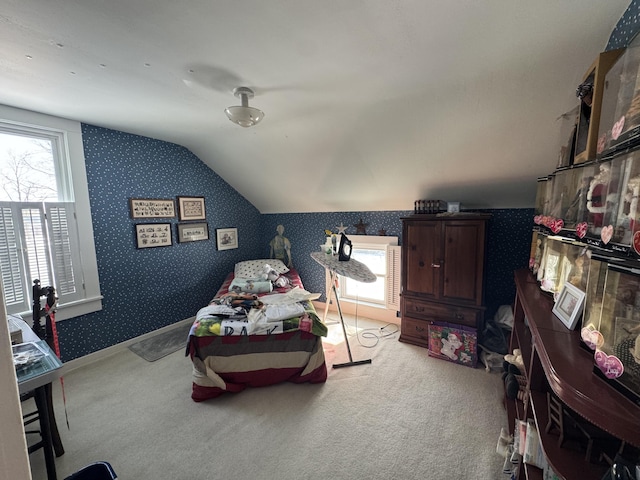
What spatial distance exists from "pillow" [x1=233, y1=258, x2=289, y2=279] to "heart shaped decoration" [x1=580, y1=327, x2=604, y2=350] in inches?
140

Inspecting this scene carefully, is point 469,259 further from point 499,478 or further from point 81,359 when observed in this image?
point 81,359

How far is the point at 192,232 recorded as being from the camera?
379cm

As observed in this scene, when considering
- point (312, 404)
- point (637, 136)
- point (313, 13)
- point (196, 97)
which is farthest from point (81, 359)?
Result: point (637, 136)

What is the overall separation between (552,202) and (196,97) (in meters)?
2.71

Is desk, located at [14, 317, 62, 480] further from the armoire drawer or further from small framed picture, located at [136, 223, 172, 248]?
the armoire drawer

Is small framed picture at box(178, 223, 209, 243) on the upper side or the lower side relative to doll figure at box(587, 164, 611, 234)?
lower

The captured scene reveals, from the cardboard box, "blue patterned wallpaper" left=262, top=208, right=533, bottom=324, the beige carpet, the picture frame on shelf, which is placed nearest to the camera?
the beige carpet

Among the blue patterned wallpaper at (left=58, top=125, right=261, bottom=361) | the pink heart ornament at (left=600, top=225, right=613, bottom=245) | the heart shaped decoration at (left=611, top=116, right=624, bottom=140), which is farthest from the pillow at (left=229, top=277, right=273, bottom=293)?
the heart shaped decoration at (left=611, top=116, right=624, bottom=140)

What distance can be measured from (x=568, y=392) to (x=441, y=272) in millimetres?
2234

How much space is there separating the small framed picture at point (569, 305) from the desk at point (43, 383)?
237cm

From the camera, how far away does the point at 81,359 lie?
2.78m

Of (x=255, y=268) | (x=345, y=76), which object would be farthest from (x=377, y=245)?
(x=345, y=76)

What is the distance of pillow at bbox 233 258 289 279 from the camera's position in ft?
13.4

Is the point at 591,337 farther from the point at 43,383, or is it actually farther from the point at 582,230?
the point at 43,383
